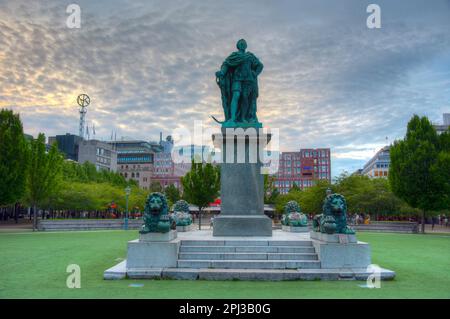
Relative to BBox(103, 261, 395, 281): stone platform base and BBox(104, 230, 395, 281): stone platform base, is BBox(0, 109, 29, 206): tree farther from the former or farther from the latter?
BBox(103, 261, 395, 281): stone platform base

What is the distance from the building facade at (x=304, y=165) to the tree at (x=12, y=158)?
123m

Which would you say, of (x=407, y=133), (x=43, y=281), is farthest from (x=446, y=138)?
(x=43, y=281)

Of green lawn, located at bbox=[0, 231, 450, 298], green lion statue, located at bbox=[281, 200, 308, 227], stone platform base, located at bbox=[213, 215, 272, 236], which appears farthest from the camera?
green lion statue, located at bbox=[281, 200, 308, 227]

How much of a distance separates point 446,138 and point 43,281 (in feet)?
119

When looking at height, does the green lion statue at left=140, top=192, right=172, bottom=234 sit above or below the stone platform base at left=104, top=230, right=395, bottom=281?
above

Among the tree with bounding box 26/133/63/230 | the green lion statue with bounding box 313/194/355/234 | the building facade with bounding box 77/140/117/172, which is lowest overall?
the green lion statue with bounding box 313/194/355/234

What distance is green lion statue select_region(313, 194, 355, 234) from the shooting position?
11.0 meters

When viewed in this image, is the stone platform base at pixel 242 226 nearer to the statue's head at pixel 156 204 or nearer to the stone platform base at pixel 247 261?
the stone platform base at pixel 247 261

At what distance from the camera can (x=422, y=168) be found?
34656 mm

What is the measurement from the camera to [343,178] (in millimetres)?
50719

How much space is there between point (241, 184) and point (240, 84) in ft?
14.1

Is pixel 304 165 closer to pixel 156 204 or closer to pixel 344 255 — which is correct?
pixel 344 255

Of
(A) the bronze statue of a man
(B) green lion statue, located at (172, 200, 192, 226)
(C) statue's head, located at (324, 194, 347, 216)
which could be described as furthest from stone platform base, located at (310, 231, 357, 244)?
(B) green lion statue, located at (172, 200, 192, 226)

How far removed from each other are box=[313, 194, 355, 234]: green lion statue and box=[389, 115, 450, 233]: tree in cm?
2594
